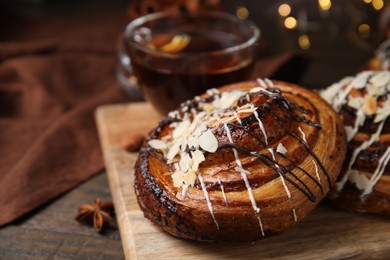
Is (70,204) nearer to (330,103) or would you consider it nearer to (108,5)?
(330,103)

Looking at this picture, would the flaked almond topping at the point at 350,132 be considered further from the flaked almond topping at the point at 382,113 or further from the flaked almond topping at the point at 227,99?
the flaked almond topping at the point at 227,99

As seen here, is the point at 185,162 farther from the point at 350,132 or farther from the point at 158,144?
the point at 350,132

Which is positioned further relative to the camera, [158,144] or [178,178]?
[158,144]

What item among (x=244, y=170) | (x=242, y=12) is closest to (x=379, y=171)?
(x=244, y=170)

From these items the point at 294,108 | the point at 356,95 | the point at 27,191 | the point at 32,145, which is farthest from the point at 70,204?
the point at 356,95

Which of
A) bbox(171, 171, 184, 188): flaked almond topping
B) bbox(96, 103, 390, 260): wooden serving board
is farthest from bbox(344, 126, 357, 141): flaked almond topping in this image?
bbox(171, 171, 184, 188): flaked almond topping

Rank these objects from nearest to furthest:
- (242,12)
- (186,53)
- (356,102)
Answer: (356,102) < (186,53) < (242,12)

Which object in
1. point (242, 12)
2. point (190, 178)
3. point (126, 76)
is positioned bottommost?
point (126, 76)
